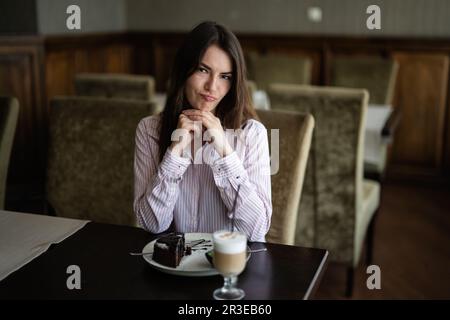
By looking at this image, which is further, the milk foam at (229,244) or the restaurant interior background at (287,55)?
the restaurant interior background at (287,55)

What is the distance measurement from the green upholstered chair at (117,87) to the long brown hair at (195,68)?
1508 mm

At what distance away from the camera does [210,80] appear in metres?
1.63

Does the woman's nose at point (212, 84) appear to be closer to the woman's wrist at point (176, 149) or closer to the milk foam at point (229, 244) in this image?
the woman's wrist at point (176, 149)

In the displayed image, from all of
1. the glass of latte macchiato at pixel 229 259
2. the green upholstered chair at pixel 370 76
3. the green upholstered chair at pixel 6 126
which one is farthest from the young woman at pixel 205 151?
the green upholstered chair at pixel 370 76

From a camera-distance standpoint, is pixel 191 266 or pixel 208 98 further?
pixel 208 98

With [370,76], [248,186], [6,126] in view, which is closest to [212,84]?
[248,186]

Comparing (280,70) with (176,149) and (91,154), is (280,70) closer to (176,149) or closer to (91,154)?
(91,154)

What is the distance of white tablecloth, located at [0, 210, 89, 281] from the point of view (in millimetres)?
1376

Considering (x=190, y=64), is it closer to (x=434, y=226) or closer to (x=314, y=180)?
(x=314, y=180)

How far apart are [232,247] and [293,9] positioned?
383 cm

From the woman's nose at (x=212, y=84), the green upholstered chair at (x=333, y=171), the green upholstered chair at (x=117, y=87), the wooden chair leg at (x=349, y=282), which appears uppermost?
the woman's nose at (x=212, y=84)

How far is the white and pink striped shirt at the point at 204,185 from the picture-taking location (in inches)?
61.3

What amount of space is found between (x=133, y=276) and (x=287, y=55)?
12.2 ft

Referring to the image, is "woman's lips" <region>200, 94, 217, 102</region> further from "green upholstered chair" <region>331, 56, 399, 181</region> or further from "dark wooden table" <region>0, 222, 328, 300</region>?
"green upholstered chair" <region>331, 56, 399, 181</region>
